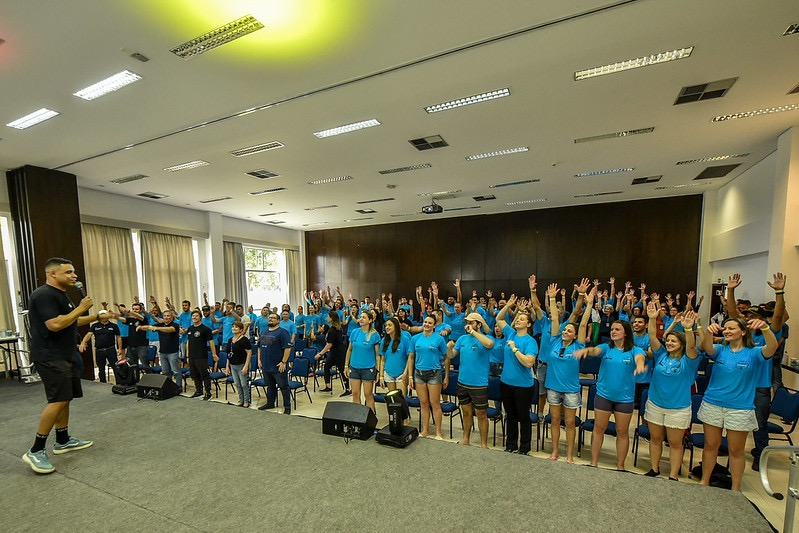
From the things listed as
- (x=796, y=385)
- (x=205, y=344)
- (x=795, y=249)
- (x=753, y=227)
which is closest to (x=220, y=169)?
(x=205, y=344)

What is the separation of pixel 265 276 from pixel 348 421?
519 inches

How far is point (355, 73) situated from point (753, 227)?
8.94 meters

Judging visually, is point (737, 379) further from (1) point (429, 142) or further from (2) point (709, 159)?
(2) point (709, 159)

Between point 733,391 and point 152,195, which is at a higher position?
point 152,195

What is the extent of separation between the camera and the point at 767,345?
2879mm

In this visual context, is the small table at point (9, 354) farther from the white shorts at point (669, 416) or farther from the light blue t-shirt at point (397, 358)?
the white shorts at point (669, 416)

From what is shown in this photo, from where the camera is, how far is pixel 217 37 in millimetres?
3324

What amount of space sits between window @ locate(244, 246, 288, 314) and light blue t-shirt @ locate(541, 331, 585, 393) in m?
12.8

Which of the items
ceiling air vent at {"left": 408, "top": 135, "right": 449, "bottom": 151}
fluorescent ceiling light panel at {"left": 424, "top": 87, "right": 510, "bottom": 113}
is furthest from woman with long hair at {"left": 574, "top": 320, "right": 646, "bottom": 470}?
ceiling air vent at {"left": 408, "top": 135, "right": 449, "bottom": 151}

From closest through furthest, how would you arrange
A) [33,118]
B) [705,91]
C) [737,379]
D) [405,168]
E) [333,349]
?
1. [737,379]
2. [705,91]
3. [33,118]
4. [333,349]
5. [405,168]

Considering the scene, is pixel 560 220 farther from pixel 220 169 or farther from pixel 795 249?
pixel 220 169

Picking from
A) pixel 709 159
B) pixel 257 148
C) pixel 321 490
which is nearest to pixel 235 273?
pixel 257 148

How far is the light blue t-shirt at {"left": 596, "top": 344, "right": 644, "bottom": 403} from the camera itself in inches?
131

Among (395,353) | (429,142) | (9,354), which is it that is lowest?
(9,354)
